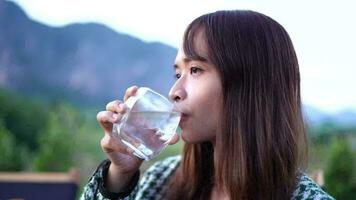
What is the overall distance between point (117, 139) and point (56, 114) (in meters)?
2.13

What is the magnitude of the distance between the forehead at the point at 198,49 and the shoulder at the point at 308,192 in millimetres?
363

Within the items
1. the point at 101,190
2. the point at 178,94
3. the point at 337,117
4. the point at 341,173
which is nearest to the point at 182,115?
the point at 178,94

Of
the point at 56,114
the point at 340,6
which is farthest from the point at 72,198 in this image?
the point at 340,6

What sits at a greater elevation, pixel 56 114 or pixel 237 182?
pixel 237 182

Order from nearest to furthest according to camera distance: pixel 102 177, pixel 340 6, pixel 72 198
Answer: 1. pixel 102 177
2. pixel 72 198
3. pixel 340 6

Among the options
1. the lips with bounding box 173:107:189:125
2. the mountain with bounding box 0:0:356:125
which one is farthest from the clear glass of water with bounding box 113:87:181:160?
the mountain with bounding box 0:0:356:125

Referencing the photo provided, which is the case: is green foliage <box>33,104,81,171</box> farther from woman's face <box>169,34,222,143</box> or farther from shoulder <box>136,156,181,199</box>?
woman's face <box>169,34,222,143</box>

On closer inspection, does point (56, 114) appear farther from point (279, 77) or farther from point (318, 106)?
point (279, 77)

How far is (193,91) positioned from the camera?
1.16 meters

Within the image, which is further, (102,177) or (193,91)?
(102,177)

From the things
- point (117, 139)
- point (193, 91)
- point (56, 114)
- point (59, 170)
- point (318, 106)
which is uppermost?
point (193, 91)

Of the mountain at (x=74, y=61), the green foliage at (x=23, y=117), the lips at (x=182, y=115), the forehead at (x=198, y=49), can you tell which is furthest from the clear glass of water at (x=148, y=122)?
the green foliage at (x=23, y=117)

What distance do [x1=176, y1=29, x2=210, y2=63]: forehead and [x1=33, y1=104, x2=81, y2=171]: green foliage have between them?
81.3 inches

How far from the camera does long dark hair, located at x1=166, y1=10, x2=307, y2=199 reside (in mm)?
1205
